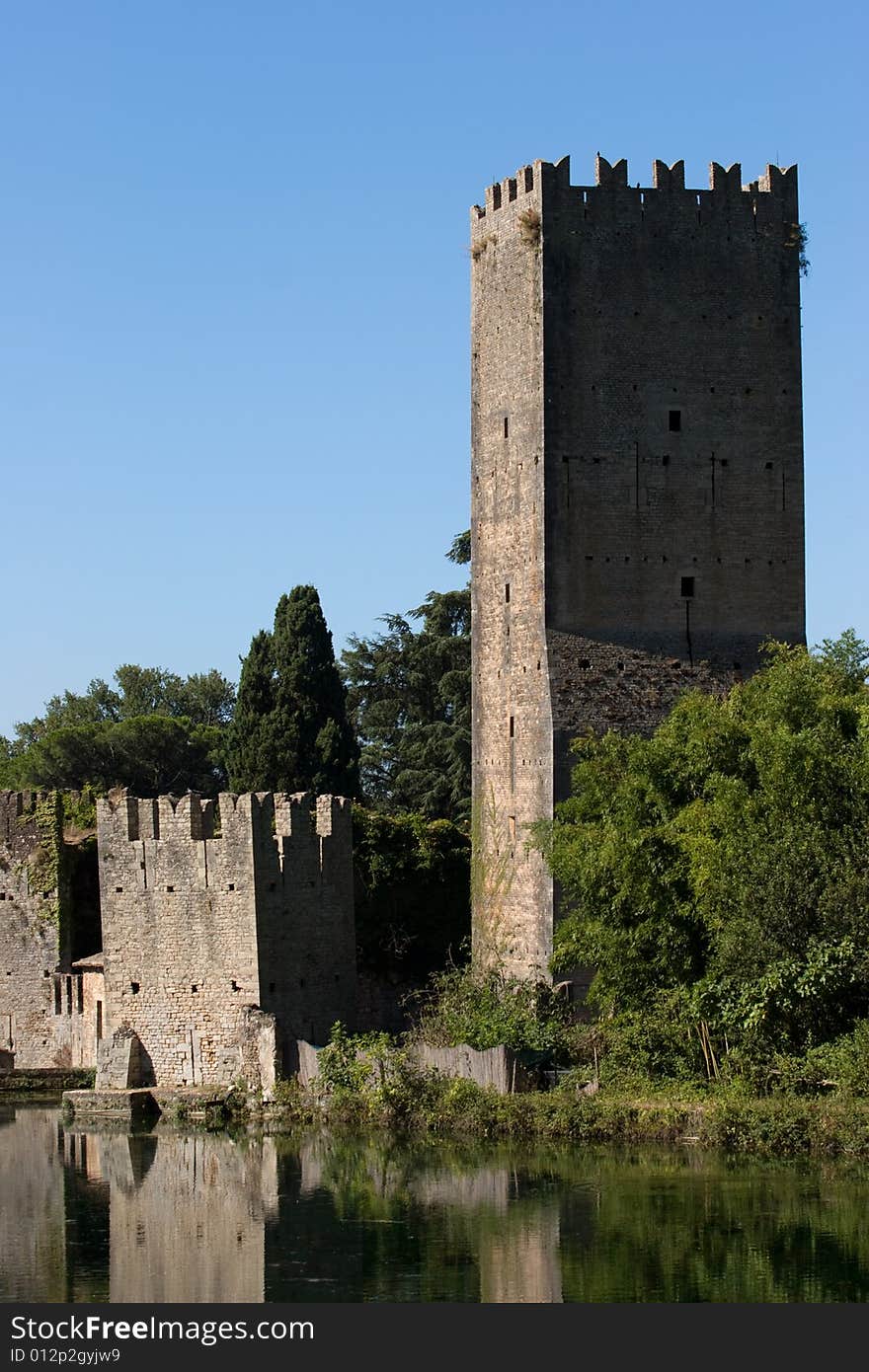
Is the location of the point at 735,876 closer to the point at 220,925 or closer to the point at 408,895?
the point at 220,925

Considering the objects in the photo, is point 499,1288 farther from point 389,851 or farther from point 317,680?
point 317,680

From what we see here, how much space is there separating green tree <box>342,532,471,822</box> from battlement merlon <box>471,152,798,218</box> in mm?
16101

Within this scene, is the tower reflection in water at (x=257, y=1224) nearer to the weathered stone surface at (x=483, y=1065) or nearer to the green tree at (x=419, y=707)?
the weathered stone surface at (x=483, y=1065)

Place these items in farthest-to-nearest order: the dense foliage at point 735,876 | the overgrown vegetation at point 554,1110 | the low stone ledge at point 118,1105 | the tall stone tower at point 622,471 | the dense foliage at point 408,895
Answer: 1. the dense foliage at point 408,895
2. the tall stone tower at point 622,471
3. the low stone ledge at point 118,1105
4. the dense foliage at point 735,876
5. the overgrown vegetation at point 554,1110

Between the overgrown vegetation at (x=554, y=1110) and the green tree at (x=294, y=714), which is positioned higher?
the green tree at (x=294, y=714)

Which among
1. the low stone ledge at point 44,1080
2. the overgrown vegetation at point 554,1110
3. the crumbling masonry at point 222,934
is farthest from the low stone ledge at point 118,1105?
the low stone ledge at point 44,1080

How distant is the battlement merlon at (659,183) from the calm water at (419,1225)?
43.8 ft

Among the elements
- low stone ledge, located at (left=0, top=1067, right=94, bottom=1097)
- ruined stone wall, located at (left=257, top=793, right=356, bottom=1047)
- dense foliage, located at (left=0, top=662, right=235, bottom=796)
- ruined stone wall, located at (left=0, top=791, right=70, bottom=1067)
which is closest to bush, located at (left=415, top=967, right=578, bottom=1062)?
ruined stone wall, located at (left=257, top=793, right=356, bottom=1047)

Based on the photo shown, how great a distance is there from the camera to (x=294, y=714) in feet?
143

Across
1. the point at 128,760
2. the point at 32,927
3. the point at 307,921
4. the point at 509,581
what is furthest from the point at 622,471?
the point at 128,760

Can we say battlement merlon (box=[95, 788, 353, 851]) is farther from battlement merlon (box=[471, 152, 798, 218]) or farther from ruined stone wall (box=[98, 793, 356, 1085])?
battlement merlon (box=[471, 152, 798, 218])

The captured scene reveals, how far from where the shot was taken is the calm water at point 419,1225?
18.9 metres

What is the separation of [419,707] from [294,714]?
7.95 metres

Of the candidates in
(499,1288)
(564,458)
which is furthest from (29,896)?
(499,1288)
